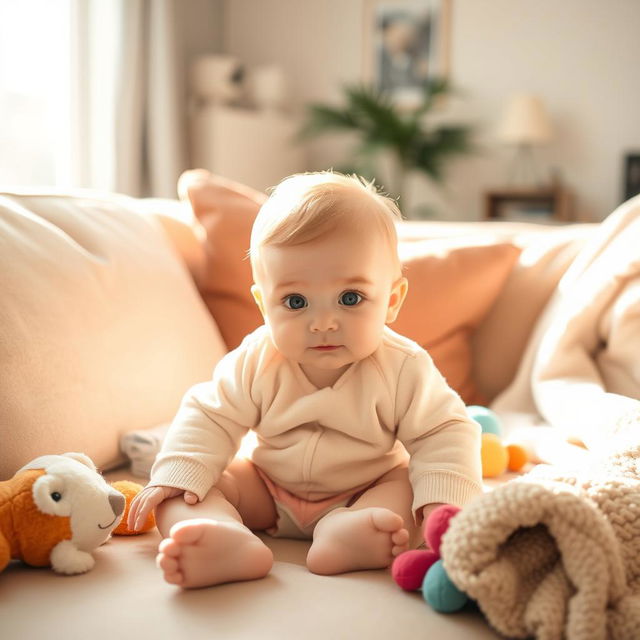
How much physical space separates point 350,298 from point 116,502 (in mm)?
376

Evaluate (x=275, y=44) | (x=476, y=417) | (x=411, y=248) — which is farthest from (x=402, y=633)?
(x=275, y=44)

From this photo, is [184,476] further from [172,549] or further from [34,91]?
[34,91]

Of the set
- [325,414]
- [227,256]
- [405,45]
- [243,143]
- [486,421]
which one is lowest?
[486,421]

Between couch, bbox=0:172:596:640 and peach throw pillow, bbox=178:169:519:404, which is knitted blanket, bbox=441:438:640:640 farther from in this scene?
peach throw pillow, bbox=178:169:519:404

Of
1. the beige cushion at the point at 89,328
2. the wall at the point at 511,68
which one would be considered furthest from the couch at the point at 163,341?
the wall at the point at 511,68

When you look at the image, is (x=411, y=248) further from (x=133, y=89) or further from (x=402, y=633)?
(x=133, y=89)

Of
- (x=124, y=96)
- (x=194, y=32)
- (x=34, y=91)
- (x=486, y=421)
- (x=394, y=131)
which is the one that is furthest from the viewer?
(x=194, y=32)

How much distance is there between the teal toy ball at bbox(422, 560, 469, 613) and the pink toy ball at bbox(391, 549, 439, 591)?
0.02 m

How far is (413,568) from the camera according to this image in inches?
32.6

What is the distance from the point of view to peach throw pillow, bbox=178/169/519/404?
58.9 inches

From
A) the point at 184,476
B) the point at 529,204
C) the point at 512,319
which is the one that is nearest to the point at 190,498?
the point at 184,476

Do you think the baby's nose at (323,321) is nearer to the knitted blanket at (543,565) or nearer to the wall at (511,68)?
the knitted blanket at (543,565)

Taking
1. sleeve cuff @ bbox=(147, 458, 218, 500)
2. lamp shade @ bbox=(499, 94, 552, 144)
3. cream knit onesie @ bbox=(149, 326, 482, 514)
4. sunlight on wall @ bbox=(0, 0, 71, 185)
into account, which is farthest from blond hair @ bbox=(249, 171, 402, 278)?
lamp shade @ bbox=(499, 94, 552, 144)

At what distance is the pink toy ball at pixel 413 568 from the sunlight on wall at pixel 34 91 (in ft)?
9.53
